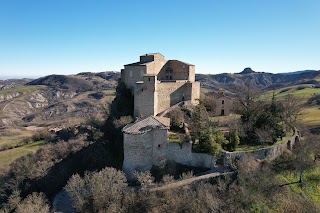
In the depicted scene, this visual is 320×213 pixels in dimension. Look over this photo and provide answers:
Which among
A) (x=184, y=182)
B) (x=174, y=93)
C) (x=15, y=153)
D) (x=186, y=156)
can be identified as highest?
(x=174, y=93)

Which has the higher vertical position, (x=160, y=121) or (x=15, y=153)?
(x=160, y=121)

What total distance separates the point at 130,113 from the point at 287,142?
2317cm

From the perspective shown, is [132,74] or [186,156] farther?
[132,74]

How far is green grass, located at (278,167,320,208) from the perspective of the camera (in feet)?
101

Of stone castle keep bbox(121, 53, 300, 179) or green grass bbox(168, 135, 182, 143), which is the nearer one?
stone castle keep bbox(121, 53, 300, 179)

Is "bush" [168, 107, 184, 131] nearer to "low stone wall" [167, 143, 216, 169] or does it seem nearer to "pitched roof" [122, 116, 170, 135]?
"pitched roof" [122, 116, 170, 135]

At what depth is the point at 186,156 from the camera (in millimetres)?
32875

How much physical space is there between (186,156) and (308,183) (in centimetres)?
1457

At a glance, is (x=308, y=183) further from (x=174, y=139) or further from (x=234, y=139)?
(x=174, y=139)

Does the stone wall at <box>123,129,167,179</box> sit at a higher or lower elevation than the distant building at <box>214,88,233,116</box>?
lower

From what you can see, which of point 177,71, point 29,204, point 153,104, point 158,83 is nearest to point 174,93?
point 158,83

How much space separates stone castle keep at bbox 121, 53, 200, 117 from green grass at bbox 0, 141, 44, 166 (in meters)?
41.6

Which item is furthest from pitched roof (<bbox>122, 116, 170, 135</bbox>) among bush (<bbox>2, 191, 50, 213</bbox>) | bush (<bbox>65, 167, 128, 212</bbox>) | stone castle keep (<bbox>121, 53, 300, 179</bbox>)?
bush (<bbox>2, 191, 50, 213</bbox>)

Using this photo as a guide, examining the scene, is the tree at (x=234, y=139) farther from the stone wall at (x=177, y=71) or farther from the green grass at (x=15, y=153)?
the green grass at (x=15, y=153)
